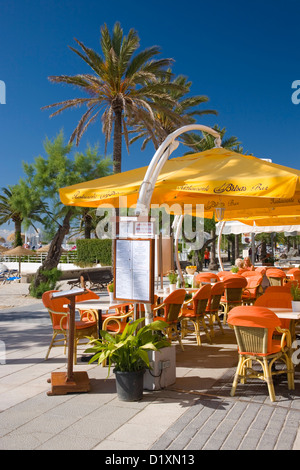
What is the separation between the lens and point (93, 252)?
1128 inches

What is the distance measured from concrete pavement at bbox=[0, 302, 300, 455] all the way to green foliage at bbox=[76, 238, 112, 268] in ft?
71.5

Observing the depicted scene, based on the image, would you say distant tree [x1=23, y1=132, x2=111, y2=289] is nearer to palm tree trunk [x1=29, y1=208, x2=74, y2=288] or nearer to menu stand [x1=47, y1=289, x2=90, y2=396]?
palm tree trunk [x1=29, y1=208, x2=74, y2=288]

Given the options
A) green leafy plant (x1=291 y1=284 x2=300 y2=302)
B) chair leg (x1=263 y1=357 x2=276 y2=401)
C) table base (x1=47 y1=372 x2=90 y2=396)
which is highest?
green leafy plant (x1=291 y1=284 x2=300 y2=302)

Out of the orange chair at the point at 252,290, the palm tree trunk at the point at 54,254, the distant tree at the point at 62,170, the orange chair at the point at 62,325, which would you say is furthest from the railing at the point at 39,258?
the orange chair at the point at 62,325

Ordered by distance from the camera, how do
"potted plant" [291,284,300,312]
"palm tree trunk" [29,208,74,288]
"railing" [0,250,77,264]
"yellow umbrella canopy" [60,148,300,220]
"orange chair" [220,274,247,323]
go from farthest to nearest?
"railing" [0,250,77,264]
"palm tree trunk" [29,208,74,288]
"orange chair" [220,274,247,323]
"potted plant" [291,284,300,312]
"yellow umbrella canopy" [60,148,300,220]

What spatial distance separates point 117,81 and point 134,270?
13815 mm

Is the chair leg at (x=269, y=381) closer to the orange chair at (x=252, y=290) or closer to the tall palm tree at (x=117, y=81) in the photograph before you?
the orange chair at (x=252, y=290)

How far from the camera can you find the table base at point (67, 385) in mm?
4938

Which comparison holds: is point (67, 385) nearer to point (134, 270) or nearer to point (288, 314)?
point (134, 270)

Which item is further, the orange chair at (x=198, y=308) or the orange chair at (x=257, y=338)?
the orange chair at (x=198, y=308)

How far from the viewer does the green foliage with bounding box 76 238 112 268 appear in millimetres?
28125

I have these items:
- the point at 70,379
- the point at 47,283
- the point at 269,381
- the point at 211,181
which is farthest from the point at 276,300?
the point at 47,283

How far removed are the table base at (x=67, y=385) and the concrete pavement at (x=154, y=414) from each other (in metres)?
0.08

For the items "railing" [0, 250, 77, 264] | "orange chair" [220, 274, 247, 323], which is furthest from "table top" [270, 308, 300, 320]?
"railing" [0, 250, 77, 264]
